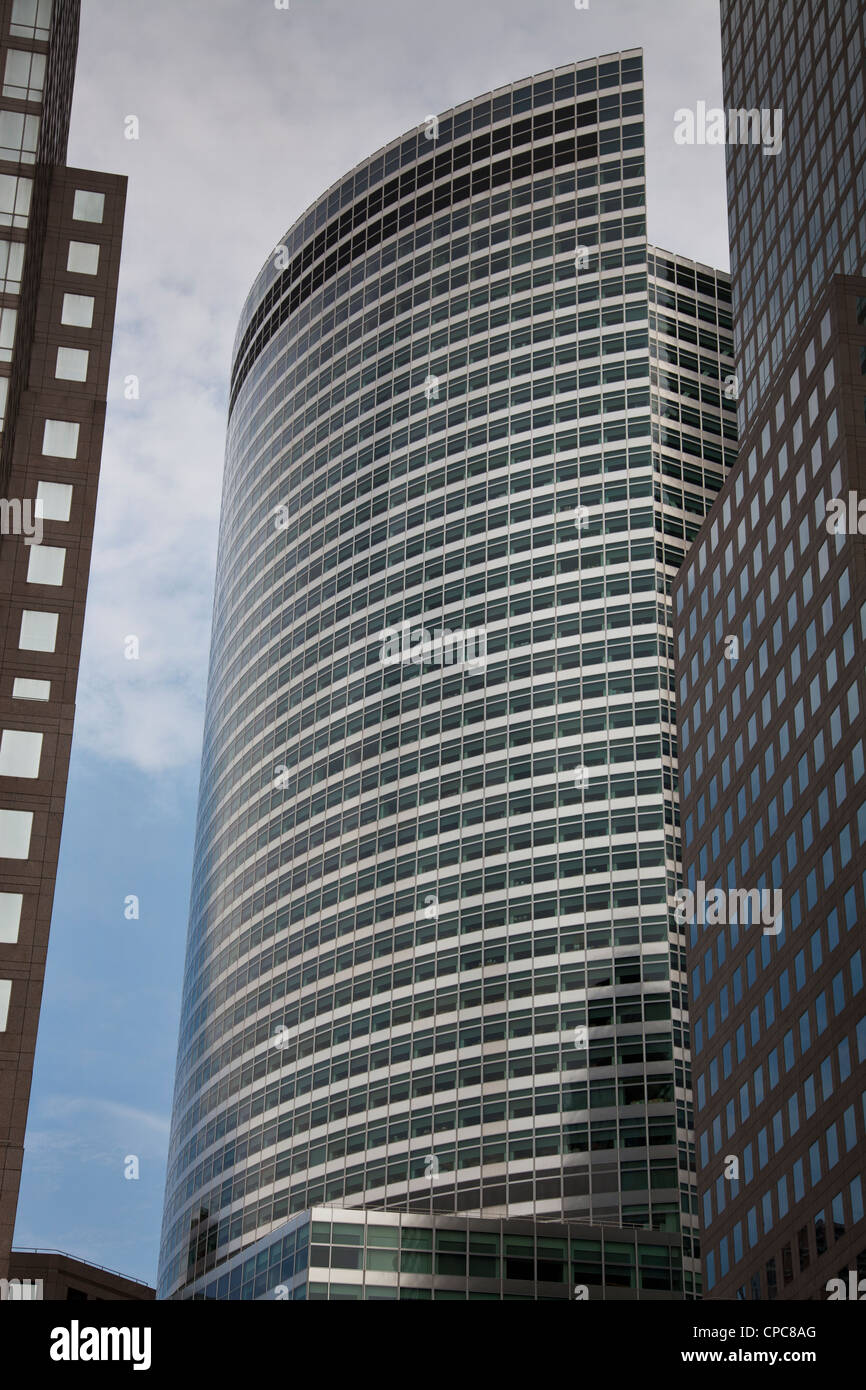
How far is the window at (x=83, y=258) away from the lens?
87688 mm

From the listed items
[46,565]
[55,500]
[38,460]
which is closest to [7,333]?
[38,460]

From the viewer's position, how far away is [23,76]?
82.6m

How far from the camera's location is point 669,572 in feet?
557

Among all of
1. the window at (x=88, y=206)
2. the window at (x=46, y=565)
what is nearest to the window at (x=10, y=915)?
the window at (x=46, y=565)

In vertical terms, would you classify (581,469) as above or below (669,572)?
above

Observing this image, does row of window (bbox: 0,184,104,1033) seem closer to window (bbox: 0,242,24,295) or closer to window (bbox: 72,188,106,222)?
window (bbox: 72,188,106,222)

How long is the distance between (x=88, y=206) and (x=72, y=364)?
8692 mm

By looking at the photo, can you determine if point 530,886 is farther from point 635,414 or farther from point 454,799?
point 635,414

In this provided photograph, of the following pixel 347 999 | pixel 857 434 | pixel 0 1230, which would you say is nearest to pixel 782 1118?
pixel 857 434

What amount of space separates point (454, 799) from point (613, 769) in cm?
1545

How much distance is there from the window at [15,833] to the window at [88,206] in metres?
30.4

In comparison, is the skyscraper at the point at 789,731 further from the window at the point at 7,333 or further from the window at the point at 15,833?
the window at the point at 7,333

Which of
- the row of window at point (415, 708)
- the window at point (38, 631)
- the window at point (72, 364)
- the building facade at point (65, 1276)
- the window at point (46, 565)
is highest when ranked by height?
the row of window at point (415, 708)

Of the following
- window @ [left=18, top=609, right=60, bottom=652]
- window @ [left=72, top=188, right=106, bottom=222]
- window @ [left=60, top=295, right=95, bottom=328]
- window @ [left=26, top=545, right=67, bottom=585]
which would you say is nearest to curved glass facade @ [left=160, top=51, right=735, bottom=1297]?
window @ [left=18, top=609, right=60, bottom=652]
